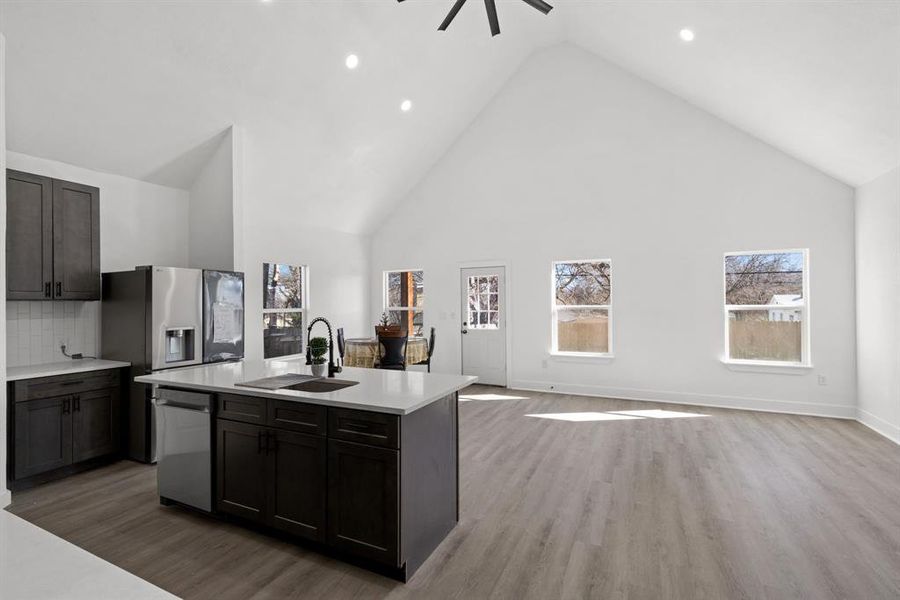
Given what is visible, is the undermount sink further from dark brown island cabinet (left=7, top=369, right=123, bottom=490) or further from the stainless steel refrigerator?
dark brown island cabinet (left=7, top=369, right=123, bottom=490)

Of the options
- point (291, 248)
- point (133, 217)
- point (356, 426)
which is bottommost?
point (356, 426)

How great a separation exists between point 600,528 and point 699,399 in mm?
3756

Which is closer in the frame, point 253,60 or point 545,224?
point 253,60

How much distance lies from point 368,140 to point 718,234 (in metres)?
4.68

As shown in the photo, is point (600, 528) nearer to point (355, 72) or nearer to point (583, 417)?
point (583, 417)

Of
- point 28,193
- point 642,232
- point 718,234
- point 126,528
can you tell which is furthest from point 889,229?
point 28,193

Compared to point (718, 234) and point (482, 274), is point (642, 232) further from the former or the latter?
point (482, 274)

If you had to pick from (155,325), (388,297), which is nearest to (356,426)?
(155,325)

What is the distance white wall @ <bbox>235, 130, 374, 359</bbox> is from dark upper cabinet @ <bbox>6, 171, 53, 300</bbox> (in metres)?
1.56

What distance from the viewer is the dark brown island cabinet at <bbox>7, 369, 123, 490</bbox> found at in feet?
10.8

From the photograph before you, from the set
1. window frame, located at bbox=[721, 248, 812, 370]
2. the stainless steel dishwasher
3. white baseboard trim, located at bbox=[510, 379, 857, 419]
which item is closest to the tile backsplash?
the stainless steel dishwasher

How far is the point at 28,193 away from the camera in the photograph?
355cm

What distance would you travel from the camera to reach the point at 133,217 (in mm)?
4574

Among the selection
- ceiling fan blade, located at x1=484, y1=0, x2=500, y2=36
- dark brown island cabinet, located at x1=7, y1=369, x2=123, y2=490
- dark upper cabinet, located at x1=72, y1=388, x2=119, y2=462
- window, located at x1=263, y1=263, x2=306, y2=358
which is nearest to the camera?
ceiling fan blade, located at x1=484, y1=0, x2=500, y2=36
